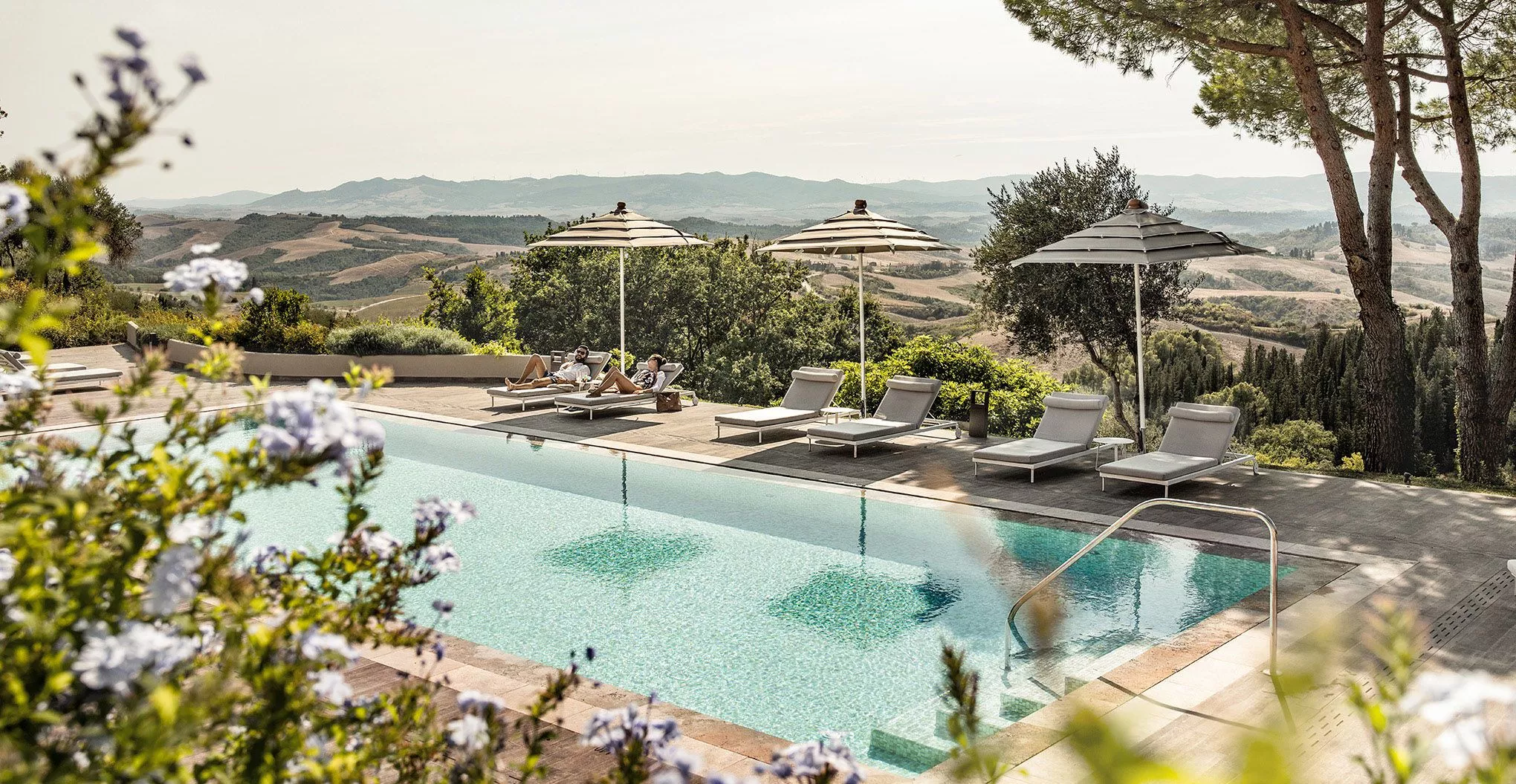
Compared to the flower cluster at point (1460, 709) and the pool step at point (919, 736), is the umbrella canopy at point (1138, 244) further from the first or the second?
the flower cluster at point (1460, 709)

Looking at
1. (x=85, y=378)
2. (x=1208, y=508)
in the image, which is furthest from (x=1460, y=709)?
(x=85, y=378)

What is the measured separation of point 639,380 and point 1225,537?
27.8 ft

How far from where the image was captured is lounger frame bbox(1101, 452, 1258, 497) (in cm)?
927

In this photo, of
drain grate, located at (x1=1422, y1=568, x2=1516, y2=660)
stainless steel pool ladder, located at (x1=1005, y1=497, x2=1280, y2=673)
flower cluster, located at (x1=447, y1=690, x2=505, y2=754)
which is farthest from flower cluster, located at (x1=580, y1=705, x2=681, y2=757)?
drain grate, located at (x1=1422, y1=568, x2=1516, y2=660)

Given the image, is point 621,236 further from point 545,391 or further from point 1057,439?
point 1057,439

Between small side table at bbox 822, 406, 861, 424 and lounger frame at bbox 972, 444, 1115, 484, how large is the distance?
6.51ft

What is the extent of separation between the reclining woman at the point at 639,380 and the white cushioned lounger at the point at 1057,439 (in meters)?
5.33

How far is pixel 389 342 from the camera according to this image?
1811 cm

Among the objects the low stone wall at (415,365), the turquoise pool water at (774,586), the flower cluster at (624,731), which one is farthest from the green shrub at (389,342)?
the flower cluster at (624,731)

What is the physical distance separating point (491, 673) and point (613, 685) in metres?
0.63

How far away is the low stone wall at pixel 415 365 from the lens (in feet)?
58.9

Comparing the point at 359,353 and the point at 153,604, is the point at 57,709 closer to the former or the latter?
the point at 153,604

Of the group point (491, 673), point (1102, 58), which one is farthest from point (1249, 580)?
point (1102, 58)

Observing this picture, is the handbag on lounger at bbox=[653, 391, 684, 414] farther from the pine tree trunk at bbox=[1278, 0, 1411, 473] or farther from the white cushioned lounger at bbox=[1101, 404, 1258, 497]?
the pine tree trunk at bbox=[1278, 0, 1411, 473]
